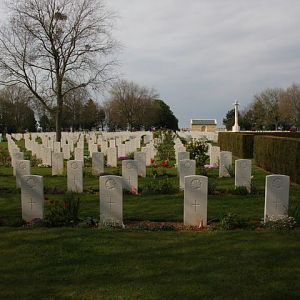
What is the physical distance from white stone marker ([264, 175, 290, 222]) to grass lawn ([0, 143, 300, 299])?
12.0 inches

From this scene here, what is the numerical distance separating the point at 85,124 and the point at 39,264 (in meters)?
68.9

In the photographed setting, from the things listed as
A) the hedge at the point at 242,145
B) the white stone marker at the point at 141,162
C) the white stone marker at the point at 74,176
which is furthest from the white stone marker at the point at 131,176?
the hedge at the point at 242,145

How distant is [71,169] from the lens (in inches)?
416

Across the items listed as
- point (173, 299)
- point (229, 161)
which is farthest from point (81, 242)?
point (229, 161)

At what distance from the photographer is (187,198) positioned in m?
7.37

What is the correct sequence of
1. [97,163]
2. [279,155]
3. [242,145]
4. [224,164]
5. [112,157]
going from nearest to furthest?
[224,164]
[97,163]
[279,155]
[112,157]
[242,145]

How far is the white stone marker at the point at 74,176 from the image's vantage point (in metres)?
10.6

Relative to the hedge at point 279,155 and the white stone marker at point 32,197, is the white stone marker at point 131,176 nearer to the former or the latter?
the white stone marker at point 32,197

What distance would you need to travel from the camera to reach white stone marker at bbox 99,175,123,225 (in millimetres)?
7461

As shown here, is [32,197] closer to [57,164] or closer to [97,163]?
[97,163]

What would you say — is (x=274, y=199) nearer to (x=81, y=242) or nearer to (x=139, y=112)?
(x=81, y=242)

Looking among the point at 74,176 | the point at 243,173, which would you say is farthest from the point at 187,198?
the point at 74,176

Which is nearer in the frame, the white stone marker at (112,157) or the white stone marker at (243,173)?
the white stone marker at (243,173)

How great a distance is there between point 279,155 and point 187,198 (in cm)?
838
